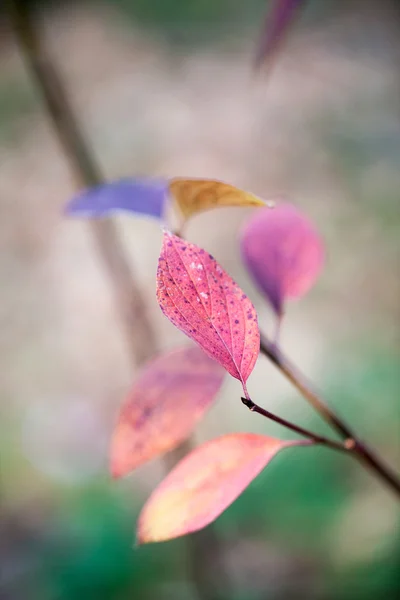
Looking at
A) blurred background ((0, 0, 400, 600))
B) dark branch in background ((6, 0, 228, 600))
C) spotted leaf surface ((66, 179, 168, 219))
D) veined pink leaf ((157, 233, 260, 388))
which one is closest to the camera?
veined pink leaf ((157, 233, 260, 388))

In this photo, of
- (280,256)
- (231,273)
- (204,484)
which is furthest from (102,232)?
(231,273)

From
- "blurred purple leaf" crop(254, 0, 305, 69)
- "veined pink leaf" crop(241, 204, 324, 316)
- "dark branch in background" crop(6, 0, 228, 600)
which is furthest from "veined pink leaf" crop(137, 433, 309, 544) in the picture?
"dark branch in background" crop(6, 0, 228, 600)

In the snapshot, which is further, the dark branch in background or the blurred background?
the blurred background

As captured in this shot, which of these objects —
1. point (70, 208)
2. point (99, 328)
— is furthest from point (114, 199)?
point (99, 328)

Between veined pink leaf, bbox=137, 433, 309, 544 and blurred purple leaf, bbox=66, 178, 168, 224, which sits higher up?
blurred purple leaf, bbox=66, 178, 168, 224

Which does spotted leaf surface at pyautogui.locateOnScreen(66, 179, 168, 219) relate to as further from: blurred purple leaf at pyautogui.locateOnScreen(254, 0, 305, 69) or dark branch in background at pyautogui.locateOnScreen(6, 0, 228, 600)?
dark branch in background at pyautogui.locateOnScreen(6, 0, 228, 600)

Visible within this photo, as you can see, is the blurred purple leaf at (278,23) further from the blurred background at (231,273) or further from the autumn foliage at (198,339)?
the blurred background at (231,273)

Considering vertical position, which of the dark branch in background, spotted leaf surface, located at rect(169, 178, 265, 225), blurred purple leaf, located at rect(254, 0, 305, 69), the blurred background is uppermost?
blurred purple leaf, located at rect(254, 0, 305, 69)
